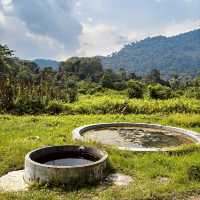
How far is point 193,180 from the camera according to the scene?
252 inches

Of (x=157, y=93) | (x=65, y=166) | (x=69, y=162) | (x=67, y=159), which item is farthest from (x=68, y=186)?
(x=157, y=93)

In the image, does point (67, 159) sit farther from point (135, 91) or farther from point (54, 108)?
point (135, 91)

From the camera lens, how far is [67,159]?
739cm

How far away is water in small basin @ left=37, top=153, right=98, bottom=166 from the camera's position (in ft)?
23.6

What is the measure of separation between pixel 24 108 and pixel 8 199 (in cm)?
970

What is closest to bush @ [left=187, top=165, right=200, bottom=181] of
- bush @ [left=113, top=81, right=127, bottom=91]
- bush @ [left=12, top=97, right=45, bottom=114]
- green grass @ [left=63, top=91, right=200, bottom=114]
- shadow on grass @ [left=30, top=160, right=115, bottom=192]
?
shadow on grass @ [left=30, top=160, right=115, bottom=192]

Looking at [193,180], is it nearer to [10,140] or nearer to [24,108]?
[10,140]

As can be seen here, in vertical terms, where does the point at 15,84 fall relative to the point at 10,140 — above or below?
above

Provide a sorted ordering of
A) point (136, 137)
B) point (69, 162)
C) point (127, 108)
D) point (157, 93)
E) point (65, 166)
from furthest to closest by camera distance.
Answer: point (157, 93) → point (127, 108) → point (136, 137) → point (69, 162) → point (65, 166)

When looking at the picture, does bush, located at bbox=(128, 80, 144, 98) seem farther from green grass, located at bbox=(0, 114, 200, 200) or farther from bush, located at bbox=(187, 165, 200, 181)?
bush, located at bbox=(187, 165, 200, 181)

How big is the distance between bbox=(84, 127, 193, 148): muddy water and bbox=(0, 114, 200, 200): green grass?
887 mm

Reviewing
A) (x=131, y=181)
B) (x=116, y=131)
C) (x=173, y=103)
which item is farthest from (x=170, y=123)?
(x=131, y=181)

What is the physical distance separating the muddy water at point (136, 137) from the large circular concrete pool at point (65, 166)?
1.70 metres

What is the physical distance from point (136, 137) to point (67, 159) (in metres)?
3.32
